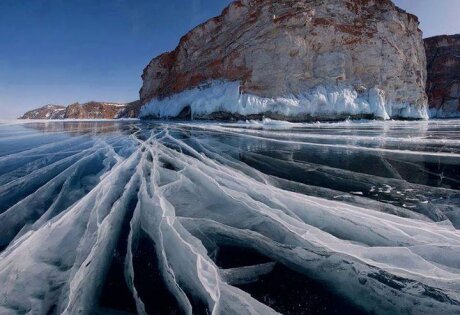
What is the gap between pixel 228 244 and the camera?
185 centimetres

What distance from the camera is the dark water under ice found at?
4.35 feet

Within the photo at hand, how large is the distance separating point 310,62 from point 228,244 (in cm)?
2079

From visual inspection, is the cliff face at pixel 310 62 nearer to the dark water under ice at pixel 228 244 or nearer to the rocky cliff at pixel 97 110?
the dark water under ice at pixel 228 244

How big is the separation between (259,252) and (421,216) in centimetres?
154

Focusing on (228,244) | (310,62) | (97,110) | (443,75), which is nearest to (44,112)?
(97,110)

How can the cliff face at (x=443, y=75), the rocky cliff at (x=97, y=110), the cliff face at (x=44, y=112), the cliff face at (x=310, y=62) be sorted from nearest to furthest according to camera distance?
the cliff face at (x=310, y=62) < the cliff face at (x=443, y=75) < the rocky cliff at (x=97, y=110) < the cliff face at (x=44, y=112)

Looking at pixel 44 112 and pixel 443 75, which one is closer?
pixel 443 75

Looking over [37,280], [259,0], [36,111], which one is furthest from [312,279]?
[36,111]

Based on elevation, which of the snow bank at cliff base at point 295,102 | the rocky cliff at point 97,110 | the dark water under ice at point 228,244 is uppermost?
the rocky cliff at point 97,110

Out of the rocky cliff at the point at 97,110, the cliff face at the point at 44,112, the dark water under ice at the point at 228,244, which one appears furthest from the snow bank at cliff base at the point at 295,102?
the cliff face at the point at 44,112

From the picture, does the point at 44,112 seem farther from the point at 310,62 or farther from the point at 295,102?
the point at 295,102

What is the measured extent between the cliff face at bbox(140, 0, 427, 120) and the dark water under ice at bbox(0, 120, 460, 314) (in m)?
15.5

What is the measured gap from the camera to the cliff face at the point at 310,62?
18.9m

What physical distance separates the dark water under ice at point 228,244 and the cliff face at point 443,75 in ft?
165
